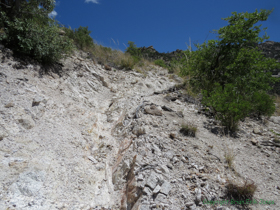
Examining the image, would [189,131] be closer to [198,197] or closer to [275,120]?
[198,197]

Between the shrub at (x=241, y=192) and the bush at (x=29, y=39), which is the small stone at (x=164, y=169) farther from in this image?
the bush at (x=29, y=39)

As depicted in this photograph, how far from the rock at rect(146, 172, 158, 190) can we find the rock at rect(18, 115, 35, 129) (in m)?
2.47

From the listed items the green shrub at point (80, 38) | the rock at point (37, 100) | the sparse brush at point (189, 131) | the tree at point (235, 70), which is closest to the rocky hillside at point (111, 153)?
the rock at point (37, 100)

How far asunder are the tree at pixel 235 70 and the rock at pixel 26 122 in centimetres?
443

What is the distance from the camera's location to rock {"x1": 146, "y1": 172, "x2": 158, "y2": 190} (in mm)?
2304

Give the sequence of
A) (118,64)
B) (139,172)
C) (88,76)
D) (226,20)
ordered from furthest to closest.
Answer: (118,64)
(226,20)
(88,76)
(139,172)

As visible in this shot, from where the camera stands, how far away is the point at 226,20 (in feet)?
20.9

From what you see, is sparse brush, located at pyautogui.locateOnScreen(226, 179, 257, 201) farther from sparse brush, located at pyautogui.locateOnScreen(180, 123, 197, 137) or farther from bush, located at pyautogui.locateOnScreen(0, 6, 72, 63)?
bush, located at pyautogui.locateOnScreen(0, 6, 72, 63)

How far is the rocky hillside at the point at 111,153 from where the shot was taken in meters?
2.15

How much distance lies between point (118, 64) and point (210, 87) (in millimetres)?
4876

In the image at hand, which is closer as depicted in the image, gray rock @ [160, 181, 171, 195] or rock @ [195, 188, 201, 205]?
rock @ [195, 188, 201, 205]

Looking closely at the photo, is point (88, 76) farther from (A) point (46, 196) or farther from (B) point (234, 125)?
(B) point (234, 125)

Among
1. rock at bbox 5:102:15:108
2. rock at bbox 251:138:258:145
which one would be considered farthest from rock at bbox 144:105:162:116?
Result: rock at bbox 5:102:15:108

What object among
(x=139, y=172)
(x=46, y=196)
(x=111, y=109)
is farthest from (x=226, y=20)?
(x=46, y=196)
